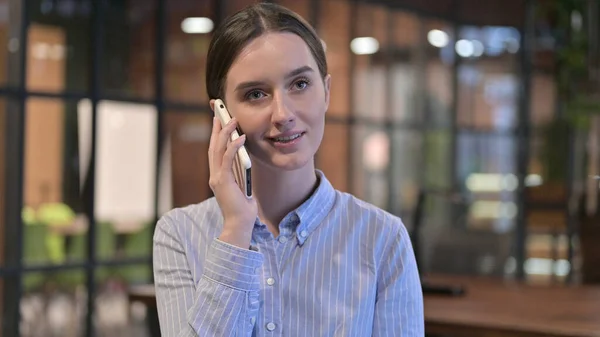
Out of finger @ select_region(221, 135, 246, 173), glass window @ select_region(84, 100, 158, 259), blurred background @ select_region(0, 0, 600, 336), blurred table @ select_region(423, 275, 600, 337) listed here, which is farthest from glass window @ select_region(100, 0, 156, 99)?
finger @ select_region(221, 135, 246, 173)

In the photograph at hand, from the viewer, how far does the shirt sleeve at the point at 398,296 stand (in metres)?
1.51

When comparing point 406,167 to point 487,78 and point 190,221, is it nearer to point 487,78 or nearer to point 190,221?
point 487,78

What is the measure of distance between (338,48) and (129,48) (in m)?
2.72

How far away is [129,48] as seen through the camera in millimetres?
5938

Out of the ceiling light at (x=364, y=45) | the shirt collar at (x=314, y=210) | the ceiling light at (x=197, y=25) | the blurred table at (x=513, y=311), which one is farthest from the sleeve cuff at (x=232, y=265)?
the ceiling light at (x=364, y=45)

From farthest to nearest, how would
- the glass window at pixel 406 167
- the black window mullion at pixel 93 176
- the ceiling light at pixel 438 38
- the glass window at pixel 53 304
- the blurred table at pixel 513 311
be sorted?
the ceiling light at pixel 438 38
the glass window at pixel 406 167
the black window mullion at pixel 93 176
the glass window at pixel 53 304
the blurred table at pixel 513 311

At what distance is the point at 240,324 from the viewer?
1.48m

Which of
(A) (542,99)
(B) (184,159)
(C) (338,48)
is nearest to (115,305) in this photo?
(B) (184,159)

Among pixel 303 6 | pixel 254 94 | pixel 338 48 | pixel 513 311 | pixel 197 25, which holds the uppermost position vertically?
pixel 303 6

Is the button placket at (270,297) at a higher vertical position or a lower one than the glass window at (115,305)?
higher

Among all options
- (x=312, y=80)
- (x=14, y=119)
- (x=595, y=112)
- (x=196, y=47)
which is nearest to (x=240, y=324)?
(x=312, y=80)

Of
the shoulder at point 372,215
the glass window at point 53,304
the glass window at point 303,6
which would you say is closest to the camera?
the shoulder at point 372,215

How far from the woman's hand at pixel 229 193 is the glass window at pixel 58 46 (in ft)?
13.1

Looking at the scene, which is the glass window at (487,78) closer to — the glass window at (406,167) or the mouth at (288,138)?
the glass window at (406,167)
